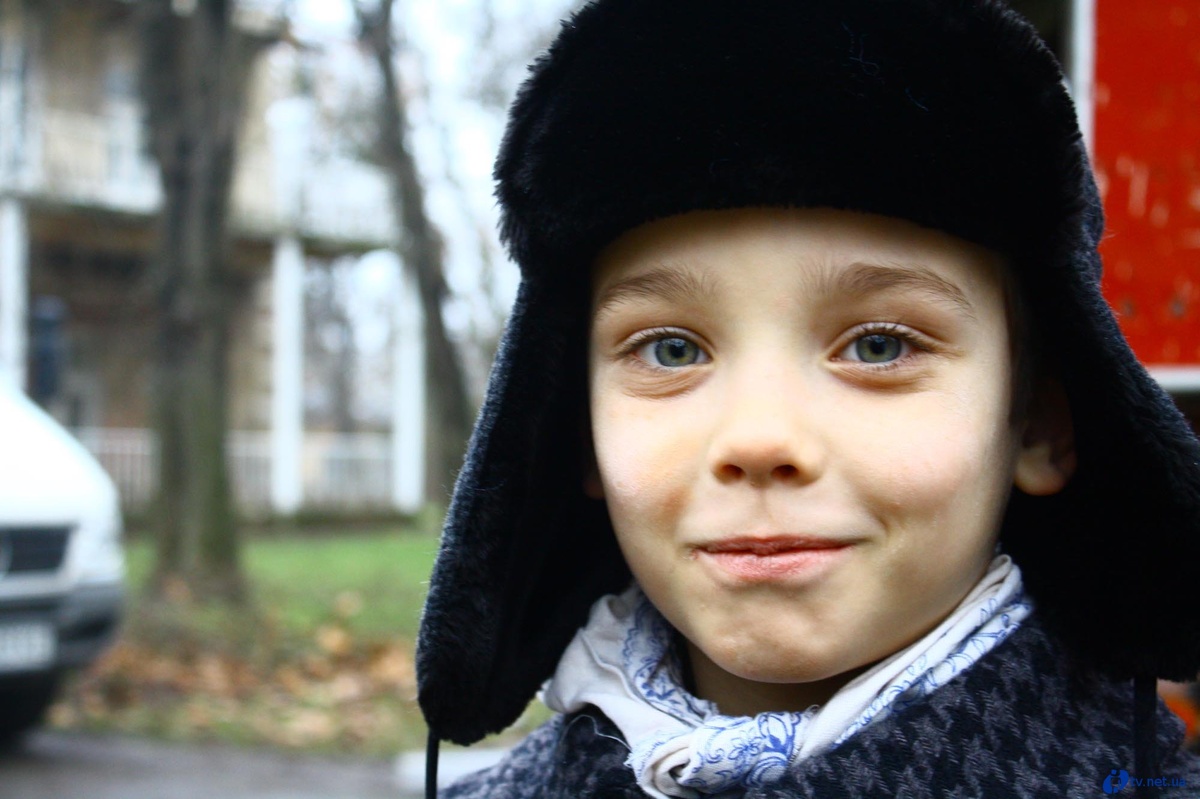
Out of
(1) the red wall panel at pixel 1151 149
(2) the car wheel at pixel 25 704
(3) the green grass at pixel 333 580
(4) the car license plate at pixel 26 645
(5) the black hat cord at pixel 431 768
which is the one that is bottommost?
(3) the green grass at pixel 333 580

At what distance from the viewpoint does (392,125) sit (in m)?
8.47

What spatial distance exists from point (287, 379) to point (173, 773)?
12.9m

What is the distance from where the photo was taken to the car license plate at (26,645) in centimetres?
521

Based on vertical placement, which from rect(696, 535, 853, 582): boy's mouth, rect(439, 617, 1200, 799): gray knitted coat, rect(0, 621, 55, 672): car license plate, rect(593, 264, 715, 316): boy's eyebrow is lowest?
rect(0, 621, 55, 672): car license plate

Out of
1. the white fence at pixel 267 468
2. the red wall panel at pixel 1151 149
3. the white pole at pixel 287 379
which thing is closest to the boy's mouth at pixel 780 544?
the red wall panel at pixel 1151 149

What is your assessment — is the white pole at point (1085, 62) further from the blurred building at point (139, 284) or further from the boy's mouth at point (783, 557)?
the blurred building at point (139, 284)

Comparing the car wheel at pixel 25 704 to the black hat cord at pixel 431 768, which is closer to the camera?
the black hat cord at pixel 431 768

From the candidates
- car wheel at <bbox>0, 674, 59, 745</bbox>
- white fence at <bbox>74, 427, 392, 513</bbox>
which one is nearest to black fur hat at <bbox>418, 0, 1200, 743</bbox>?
car wheel at <bbox>0, 674, 59, 745</bbox>

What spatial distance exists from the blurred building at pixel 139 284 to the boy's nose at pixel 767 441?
1241cm

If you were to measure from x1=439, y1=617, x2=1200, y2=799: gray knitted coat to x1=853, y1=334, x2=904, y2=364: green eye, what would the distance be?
359 millimetres

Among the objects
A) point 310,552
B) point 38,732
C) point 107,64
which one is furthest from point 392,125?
point 107,64

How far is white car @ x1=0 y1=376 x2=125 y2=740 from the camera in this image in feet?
17.3

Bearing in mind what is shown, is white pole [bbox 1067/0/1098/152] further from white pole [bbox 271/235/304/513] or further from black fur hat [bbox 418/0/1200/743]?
white pole [bbox 271/235/304/513]

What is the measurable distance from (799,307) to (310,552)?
13702mm
